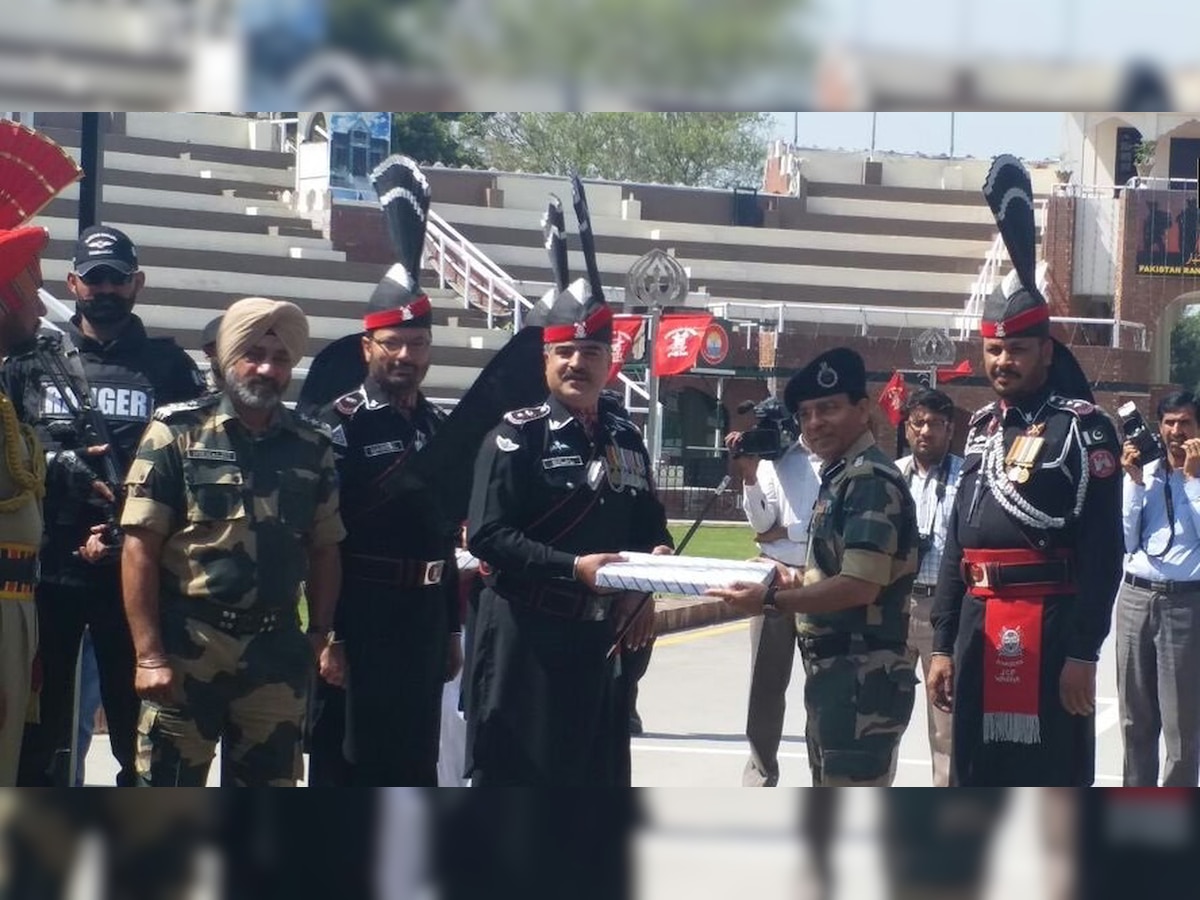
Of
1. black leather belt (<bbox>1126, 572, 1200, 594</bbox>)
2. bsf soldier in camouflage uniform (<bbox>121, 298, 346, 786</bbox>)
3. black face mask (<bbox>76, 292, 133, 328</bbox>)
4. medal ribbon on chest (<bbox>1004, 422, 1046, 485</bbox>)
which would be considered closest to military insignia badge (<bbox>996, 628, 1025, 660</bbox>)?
medal ribbon on chest (<bbox>1004, 422, 1046, 485</bbox>)

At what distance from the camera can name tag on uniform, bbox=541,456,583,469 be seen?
15.0ft

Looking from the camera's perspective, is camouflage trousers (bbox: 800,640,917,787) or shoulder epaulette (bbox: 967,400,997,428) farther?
shoulder epaulette (bbox: 967,400,997,428)

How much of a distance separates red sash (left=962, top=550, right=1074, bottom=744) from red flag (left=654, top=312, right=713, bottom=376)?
0.92 metres

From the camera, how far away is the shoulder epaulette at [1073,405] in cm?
448

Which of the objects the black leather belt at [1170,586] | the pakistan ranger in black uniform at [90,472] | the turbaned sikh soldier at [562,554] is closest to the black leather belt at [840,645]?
the turbaned sikh soldier at [562,554]

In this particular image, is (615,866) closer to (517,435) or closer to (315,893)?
(315,893)

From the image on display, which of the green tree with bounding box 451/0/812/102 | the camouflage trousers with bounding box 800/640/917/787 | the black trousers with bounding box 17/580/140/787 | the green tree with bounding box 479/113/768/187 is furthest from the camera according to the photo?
the black trousers with bounding box 17/580/140/787

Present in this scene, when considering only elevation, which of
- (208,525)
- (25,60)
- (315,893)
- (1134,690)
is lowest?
(315,893)

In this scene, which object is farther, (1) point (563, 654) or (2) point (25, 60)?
(1) point (563, 654)

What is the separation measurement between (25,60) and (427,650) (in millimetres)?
1880

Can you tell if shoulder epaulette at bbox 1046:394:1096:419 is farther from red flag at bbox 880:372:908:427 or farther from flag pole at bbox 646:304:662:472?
flag pole at bbox 646:304:662:472

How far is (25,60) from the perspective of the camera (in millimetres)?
3777

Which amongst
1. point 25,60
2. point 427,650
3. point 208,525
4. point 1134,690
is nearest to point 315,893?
point 427,650

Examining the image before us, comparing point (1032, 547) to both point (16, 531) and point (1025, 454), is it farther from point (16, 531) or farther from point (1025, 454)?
point (16, 531)
